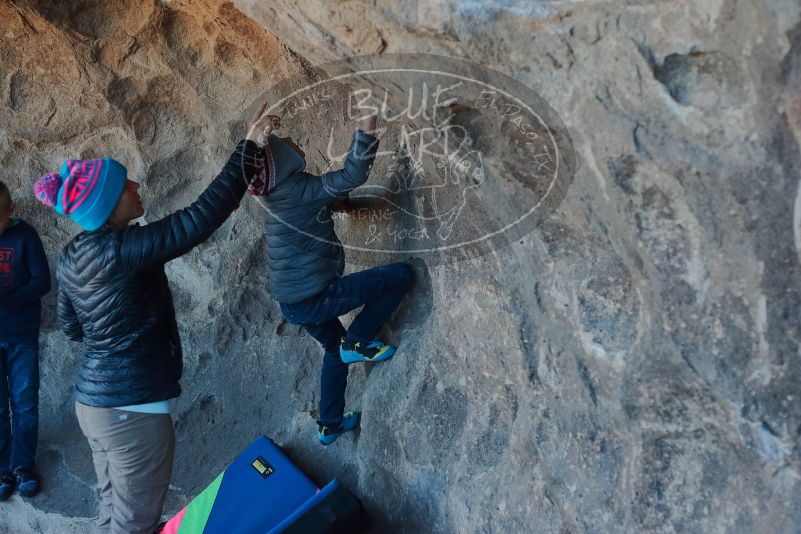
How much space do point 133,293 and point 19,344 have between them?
3.49ft

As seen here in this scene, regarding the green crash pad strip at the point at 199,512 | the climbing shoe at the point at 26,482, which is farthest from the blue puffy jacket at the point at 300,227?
the climbing shoe at the point at 26,482

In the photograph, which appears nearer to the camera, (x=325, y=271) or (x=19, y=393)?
(x=325, y=271)

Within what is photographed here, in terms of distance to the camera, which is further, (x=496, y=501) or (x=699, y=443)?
(x=496, y=501)

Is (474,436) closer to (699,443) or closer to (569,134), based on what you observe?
(699,443)

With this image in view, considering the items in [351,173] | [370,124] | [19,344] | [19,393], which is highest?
[370,124]

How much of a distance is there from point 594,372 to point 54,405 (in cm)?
231

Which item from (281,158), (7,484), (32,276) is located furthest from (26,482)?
(281,158)

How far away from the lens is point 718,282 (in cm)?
130

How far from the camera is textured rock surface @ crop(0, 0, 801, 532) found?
1.22 m

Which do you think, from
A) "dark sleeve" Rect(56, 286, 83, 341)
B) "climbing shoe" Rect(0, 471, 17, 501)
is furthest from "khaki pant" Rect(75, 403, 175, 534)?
"climbing shoe" Rect(0, 471, 17, 501)

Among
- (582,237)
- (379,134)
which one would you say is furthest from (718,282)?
(379,134)

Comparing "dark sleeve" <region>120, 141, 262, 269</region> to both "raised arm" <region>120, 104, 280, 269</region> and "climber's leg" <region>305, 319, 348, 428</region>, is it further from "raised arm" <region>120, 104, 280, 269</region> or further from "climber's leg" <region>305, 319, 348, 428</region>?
"climber's leg" <region>305, 319, 348, 428</region>

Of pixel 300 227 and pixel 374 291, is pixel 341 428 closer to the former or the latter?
pixel 374 291

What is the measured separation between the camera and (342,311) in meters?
2.06
